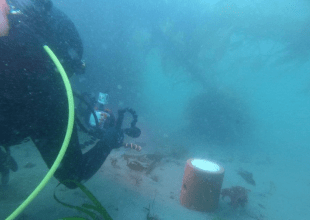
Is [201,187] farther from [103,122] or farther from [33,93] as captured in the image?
[33,93]

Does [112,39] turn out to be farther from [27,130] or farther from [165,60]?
[27,130]

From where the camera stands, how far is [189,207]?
384 cm

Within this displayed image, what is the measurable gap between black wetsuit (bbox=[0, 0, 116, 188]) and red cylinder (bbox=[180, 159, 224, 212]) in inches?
103

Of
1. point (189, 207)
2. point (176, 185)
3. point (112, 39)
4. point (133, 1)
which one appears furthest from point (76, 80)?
point (189, 207)

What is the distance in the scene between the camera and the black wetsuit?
47.0 inches

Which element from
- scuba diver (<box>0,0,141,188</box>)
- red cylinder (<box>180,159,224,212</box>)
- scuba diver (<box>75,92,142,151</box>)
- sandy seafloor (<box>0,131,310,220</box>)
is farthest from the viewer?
red cylinder (<box>180,159,224,212</box>)

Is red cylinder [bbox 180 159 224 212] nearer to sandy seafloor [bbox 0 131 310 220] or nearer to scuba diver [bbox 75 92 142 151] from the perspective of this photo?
sandy seafloor [bbox 0 131 310 220]

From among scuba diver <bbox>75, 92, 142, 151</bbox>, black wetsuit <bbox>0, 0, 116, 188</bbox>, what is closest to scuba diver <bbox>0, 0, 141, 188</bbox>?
black wetsuit <bbox>0, 0, 116, 188</bbox>

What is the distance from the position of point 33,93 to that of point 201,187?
11.2 ft

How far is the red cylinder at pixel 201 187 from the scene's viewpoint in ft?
12.0

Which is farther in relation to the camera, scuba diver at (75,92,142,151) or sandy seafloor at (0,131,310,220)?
sandy seafloor at (0,131,310,220)

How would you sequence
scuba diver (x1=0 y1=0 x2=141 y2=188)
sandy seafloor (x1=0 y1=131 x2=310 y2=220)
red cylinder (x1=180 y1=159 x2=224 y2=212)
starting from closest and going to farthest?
1. scuba diver (x1=0 y1=0 x2=141 y2=188)
2. sandy seafloor (x1=0 y1=131 x2=310 y2=220)
3. red cylinder (x1=180 y1=159 x2=224 y2=212)

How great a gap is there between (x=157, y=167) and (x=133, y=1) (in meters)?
15.2

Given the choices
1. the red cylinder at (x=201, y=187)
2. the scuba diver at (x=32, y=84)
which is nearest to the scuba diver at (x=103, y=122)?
the scuba diver at (x=32, y=84)
